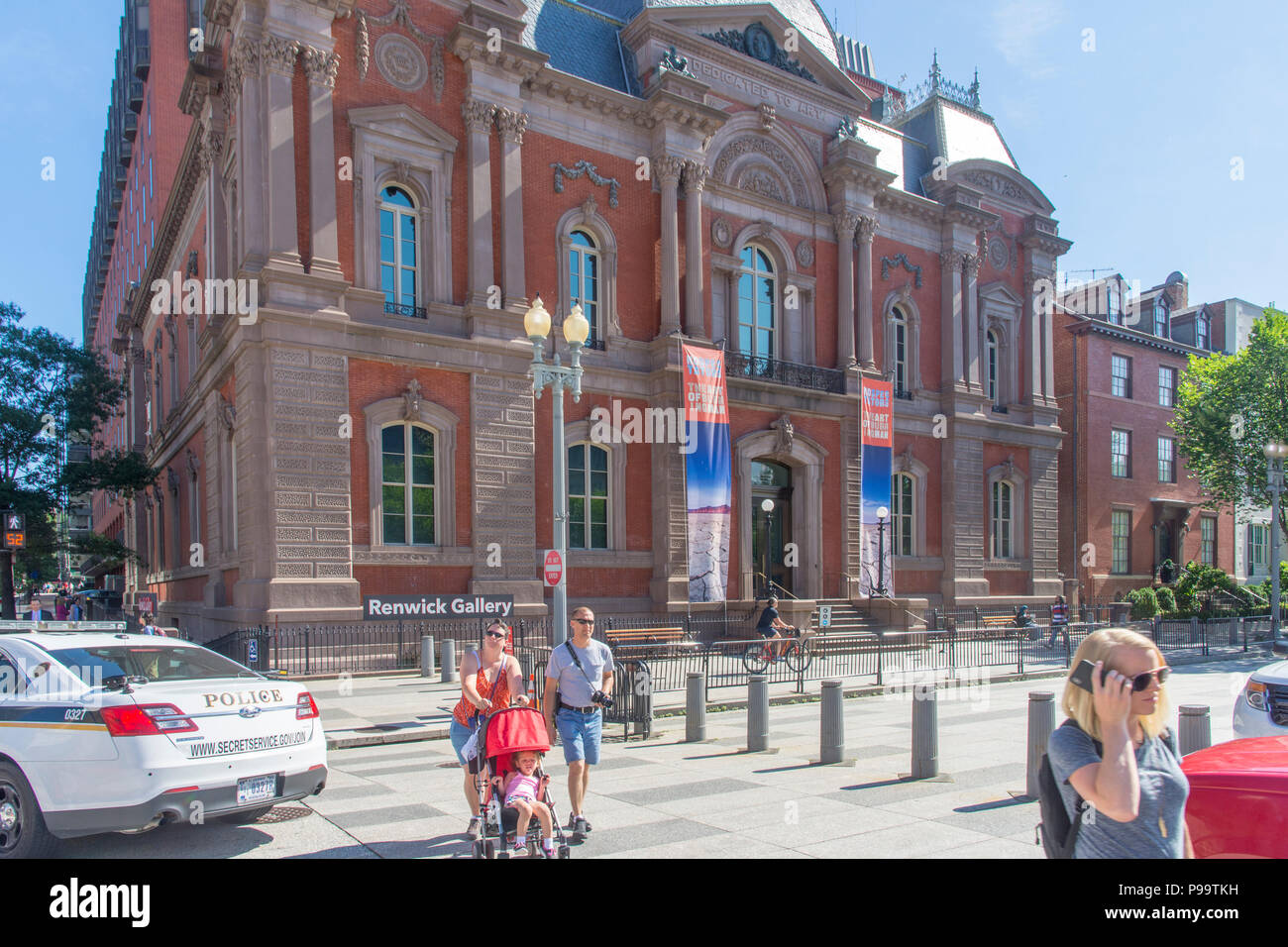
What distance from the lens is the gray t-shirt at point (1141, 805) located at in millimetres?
3418

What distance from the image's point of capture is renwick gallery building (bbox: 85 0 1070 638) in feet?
68.8

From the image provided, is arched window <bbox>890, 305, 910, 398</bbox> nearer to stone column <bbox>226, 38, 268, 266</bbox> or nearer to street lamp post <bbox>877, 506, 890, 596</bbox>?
street lamp post <bbox>877, 506, 890, 596</bbox>

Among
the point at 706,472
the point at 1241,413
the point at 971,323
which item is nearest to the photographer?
the point at 706,472

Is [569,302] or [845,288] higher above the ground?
[845,288]

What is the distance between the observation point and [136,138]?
→ 53344mm

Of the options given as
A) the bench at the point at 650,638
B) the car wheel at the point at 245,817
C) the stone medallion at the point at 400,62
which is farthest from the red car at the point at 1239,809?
the stone medallion at the point at 400,62

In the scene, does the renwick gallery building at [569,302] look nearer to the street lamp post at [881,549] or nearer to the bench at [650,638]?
the street lamp post at [881,549]

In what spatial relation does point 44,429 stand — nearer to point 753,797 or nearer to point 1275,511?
point 753,797

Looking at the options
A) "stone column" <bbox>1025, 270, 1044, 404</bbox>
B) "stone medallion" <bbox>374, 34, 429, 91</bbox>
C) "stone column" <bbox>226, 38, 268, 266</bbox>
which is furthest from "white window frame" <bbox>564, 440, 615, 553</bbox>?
"stone column" <bbox>1025, 270, 1044, 404</bbox>

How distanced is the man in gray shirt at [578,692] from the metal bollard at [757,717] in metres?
4.19

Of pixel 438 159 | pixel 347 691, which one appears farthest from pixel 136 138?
pixel 347 691

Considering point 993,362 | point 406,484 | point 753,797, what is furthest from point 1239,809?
point 993,362

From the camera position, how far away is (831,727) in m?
11.1

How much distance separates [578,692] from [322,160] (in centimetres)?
1724
